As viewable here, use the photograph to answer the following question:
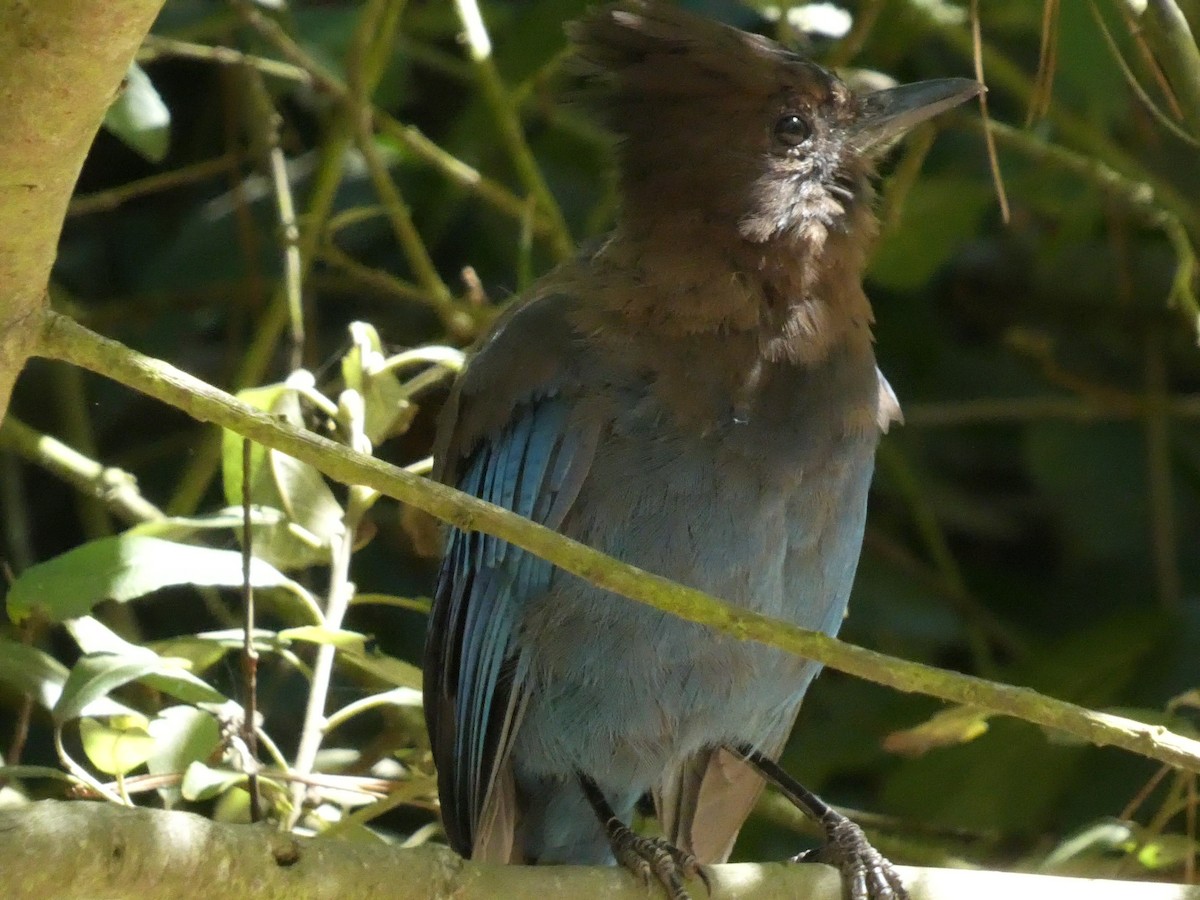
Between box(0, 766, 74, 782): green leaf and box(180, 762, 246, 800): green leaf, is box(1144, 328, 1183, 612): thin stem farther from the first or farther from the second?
box(0, 766, 74, 782): green leaf

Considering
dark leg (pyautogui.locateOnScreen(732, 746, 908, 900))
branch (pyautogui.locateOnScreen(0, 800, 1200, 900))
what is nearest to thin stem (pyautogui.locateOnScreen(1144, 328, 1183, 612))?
dark leg (pyautogui.locateOnScreen(732, 746, 908, 900))

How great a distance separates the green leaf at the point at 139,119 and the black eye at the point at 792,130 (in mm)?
1079

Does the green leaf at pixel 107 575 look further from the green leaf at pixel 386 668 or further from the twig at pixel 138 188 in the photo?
the twig at pixel 138 188

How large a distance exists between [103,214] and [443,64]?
3.26ft

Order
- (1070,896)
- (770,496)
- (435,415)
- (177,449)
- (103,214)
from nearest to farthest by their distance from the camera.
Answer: (1070,896) → (770,496) → (435,415) → (177,449) → (103,214)

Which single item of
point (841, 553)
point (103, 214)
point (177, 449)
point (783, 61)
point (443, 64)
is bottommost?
point (177, 449)

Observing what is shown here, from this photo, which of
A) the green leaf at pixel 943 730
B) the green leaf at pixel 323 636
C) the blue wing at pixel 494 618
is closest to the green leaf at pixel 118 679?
the green leaf at pixel 323 636

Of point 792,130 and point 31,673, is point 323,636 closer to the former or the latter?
point 31,673

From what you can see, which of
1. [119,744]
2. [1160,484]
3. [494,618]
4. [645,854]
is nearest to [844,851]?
[645,854]

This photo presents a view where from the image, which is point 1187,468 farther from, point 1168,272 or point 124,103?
point 124,103

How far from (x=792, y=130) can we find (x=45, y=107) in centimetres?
173

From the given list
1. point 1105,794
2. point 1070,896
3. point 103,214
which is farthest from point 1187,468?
point 103,214

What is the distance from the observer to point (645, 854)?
272cm

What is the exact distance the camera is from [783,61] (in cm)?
321
